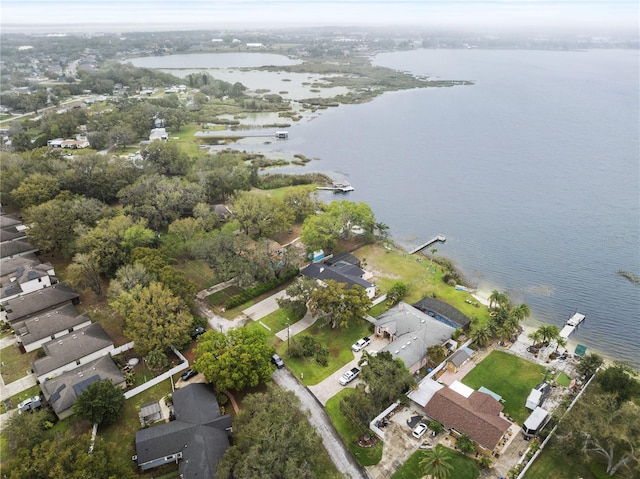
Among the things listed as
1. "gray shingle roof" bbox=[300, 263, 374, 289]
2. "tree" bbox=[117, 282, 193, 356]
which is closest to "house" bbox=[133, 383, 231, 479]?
"tree" bbox=[117, 282, 193, 356]

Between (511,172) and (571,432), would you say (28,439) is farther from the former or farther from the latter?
(511,172)

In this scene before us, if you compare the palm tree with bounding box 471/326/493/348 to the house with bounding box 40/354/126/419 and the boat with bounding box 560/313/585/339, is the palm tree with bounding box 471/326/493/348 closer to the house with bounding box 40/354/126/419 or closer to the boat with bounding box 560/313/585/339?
the boat with bounding box 560/313/585/339

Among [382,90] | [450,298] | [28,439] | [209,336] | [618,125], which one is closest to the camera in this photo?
[28,439]

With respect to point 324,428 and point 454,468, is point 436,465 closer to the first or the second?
point 454,468

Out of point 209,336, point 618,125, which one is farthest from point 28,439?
point 618,125

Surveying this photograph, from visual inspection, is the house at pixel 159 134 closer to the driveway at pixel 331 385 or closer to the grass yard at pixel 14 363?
the grass yard at pixel 14 363

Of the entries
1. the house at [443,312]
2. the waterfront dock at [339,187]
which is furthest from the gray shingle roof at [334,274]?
the waterfront dock at [339,187]

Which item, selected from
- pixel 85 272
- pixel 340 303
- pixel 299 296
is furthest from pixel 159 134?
pixel 340 303
